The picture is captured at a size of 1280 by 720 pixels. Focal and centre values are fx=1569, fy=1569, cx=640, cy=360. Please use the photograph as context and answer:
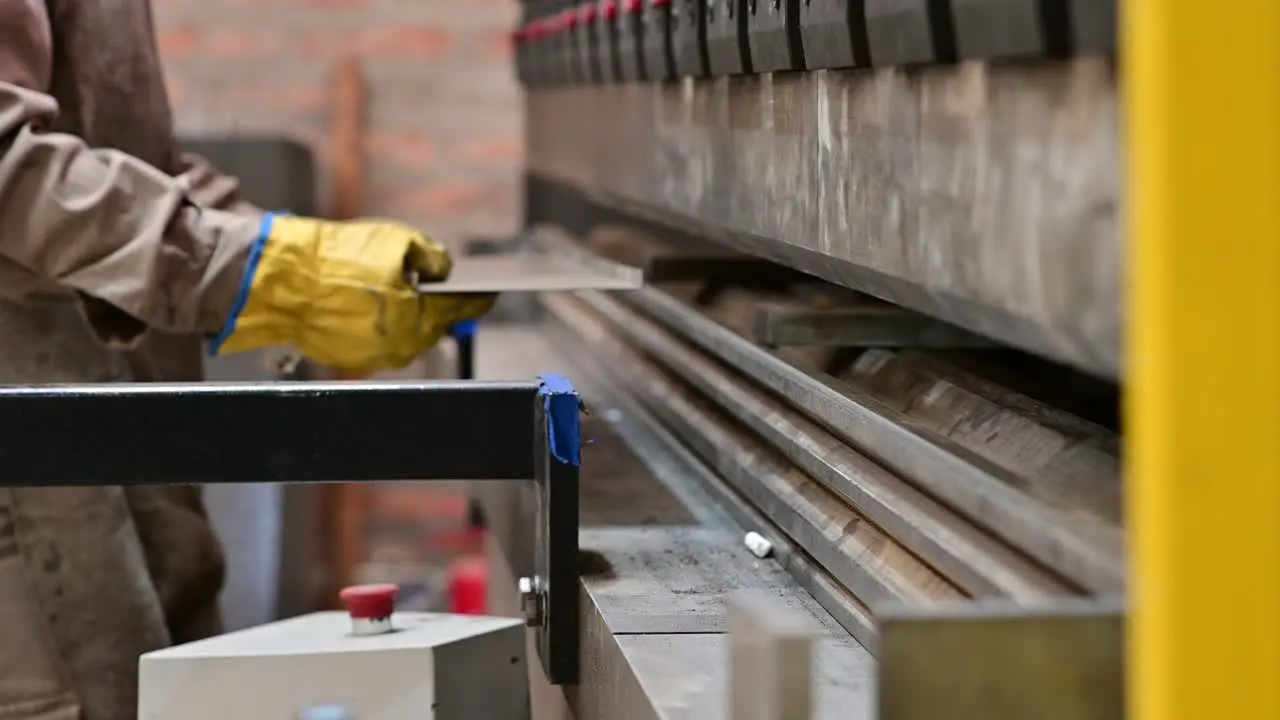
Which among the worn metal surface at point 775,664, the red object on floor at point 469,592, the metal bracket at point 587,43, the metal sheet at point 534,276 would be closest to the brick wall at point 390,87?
the red object on floor at point 469,592

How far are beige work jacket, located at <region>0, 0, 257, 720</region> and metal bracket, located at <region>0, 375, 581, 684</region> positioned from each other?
30cm

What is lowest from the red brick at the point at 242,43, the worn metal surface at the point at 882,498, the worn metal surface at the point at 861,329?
the worn metal surface at the point at 882,498

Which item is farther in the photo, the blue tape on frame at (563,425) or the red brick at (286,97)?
the red brick at (286,97)

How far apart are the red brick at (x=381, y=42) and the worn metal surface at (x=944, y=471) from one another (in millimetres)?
3276

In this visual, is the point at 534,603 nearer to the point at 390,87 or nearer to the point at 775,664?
the point at 775,664

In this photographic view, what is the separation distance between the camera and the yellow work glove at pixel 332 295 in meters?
1.53

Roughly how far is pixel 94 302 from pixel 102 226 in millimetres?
100

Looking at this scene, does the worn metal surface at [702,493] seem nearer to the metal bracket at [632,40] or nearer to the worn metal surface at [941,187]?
the worn metal surface at [941,187]

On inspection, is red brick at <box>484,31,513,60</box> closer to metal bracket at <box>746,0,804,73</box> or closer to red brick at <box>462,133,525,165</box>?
red brick at <box>462,133,525,165</box>

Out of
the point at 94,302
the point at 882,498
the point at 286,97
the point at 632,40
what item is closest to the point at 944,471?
the point at 882,498

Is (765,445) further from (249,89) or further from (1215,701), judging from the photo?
(249,89)

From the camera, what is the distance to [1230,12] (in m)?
0.60

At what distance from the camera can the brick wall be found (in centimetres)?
453

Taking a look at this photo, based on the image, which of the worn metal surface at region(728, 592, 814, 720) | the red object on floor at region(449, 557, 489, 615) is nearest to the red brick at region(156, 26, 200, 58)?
the red object on floor at region(449, 557, 489, 615)
